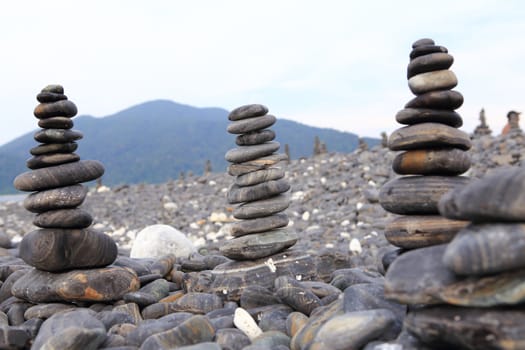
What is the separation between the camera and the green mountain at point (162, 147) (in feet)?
428

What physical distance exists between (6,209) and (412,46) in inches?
1224

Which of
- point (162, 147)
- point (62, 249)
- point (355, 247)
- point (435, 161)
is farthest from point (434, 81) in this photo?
point (162, 147)

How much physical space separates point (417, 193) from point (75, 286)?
157 inches

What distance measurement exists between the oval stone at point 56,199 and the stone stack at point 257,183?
1927 mm

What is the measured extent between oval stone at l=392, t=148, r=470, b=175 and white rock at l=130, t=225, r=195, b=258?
5594 mm

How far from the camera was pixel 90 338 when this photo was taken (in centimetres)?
466

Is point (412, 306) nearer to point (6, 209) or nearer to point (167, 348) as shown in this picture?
point (167, 348)

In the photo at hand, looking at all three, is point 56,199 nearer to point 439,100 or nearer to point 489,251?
point 439,100

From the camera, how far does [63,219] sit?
6500 millimetres

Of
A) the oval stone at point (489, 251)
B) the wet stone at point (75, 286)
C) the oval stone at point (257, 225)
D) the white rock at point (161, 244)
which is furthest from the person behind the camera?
the white rock at point (161, 244)

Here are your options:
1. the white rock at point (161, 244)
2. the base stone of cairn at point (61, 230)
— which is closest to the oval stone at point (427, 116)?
the base stone of cairn at point (61, 230)

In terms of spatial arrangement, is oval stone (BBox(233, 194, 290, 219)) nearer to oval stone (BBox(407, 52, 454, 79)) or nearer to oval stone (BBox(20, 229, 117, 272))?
oval stone (BBox(20, 229, 117, 272))

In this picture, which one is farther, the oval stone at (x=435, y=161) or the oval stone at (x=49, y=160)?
the oval stone at (x=49, y=160)

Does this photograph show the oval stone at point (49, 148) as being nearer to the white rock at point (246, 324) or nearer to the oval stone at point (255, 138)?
the oval stone at point (255, 138)
